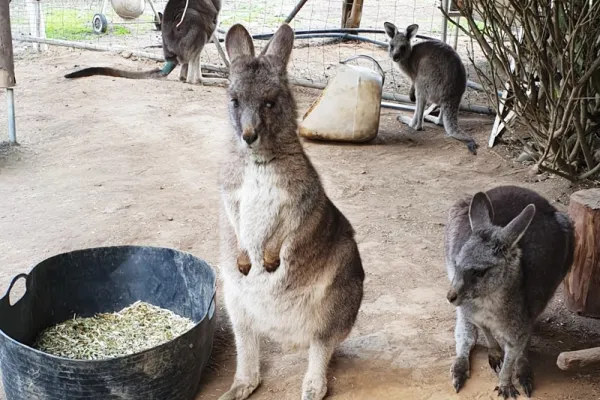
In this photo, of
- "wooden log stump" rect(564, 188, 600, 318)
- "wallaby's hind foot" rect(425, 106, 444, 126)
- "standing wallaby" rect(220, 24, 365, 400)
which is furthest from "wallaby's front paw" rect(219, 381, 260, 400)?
"wallaby's hind foot" rect(425, 106, 444, 126)

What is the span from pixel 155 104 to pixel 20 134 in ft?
5.32

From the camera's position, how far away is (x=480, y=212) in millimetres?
3264

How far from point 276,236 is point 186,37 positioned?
6.63m

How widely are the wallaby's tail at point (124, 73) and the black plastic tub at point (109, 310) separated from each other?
524cm

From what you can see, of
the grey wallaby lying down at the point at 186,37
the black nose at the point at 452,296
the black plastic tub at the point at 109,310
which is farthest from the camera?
the grey wallaby lying down at the point at 186,37

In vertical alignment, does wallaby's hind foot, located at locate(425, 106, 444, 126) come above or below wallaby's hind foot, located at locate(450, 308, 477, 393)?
above

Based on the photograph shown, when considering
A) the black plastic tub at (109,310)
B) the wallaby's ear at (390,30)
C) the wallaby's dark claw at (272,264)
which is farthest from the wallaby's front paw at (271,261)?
the wallaby's ear at (390,30)

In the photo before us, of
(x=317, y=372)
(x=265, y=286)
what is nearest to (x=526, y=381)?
(x=317, y=372)

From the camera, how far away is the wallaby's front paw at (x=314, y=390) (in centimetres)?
316

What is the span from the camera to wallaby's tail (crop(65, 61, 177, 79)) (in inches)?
335

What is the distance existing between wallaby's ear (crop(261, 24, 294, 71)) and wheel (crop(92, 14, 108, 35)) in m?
9.92

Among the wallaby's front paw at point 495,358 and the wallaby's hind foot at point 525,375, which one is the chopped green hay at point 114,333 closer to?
the wallaby's front paw at point 495,358

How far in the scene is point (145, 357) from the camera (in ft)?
9.66

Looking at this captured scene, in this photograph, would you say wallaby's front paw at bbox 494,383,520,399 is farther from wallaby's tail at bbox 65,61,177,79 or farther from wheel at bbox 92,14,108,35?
wheel at bbox 92,14,108,35
